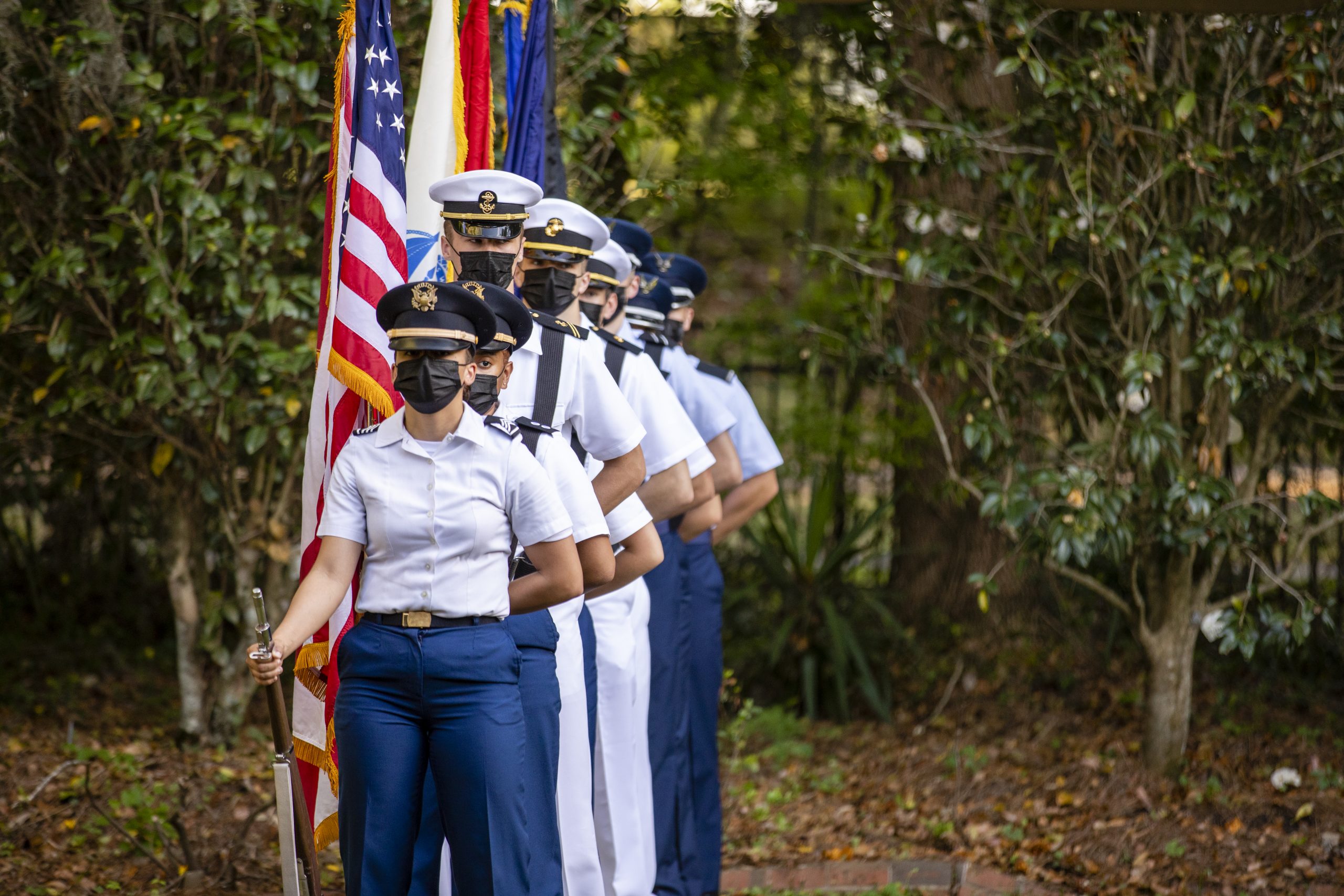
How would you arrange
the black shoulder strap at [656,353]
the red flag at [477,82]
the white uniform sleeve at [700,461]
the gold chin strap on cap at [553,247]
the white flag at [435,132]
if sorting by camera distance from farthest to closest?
the black shoulder strap at [656,353] < the red flag at [477,82] < the white uniform sleeve at [700,461] < the white flag at [435,132] < the gold chin strap on cap at [553,247]

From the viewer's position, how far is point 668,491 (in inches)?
155

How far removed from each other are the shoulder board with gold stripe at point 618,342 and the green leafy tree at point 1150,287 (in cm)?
213

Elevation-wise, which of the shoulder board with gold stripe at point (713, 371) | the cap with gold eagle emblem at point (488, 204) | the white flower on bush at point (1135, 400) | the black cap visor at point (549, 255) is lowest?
the white flower on bush at point (1135, 400)

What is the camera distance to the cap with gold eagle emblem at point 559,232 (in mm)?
3705

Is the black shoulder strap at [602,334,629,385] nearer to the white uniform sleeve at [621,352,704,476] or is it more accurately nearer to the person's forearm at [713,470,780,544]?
the white uniform sleeve at [621,352,704,476]

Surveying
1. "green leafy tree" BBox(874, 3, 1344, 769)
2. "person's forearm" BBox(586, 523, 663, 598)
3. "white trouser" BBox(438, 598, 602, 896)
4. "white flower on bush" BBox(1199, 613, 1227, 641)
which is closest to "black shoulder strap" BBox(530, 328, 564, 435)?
"person's forearm" BBox(586, 523, 663, 598)

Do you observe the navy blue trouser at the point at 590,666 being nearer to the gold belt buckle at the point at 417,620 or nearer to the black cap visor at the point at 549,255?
the gold belt buckle at the point at 417,620

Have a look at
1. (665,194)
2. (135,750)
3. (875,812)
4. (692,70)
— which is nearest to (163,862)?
(135,750)

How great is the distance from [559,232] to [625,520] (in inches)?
33.7

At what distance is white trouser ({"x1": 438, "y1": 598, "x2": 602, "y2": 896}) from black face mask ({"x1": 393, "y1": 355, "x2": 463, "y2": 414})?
2.66 feet

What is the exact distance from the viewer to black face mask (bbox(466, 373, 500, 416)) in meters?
3.09

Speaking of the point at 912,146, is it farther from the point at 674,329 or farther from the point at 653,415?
the point at 653,415

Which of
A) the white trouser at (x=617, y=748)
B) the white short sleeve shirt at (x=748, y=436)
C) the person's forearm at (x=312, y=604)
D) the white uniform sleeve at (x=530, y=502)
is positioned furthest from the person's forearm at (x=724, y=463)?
Result: the person's forearm at (x=312, y=604)

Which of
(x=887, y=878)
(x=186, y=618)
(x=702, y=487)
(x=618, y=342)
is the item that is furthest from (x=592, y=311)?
(x=186, y=618)
